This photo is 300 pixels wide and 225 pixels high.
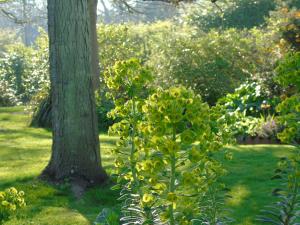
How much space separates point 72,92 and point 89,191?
Answer: 1.28 meters

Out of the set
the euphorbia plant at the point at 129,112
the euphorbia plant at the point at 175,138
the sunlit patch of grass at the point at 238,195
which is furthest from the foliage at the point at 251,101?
the euphorbia plant at the point at 175,138

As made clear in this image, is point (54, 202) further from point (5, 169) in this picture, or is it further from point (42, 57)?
point (42, 57)

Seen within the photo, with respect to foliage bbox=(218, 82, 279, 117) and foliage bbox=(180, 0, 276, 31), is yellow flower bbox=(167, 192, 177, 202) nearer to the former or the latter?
foliage bbox=(218, 82, 279, 117)

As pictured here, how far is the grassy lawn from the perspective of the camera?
6645mm

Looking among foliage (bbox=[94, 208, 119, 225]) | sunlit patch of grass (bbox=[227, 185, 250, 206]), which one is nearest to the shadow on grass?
sunlit patch of grass (bbox=[227, 185, 250, 206])

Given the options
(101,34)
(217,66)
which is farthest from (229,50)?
(101,34)

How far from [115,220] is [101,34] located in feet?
46.8

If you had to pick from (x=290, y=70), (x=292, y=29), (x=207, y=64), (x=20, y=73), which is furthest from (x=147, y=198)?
(x=20, y=73)

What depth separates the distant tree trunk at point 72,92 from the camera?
756 centimetres

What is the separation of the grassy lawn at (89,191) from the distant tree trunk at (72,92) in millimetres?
372

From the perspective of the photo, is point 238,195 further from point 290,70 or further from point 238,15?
point 238,15

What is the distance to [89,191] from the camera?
7.58 m

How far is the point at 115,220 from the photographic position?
4.34 meters

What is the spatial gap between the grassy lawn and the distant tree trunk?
37 centimetres
